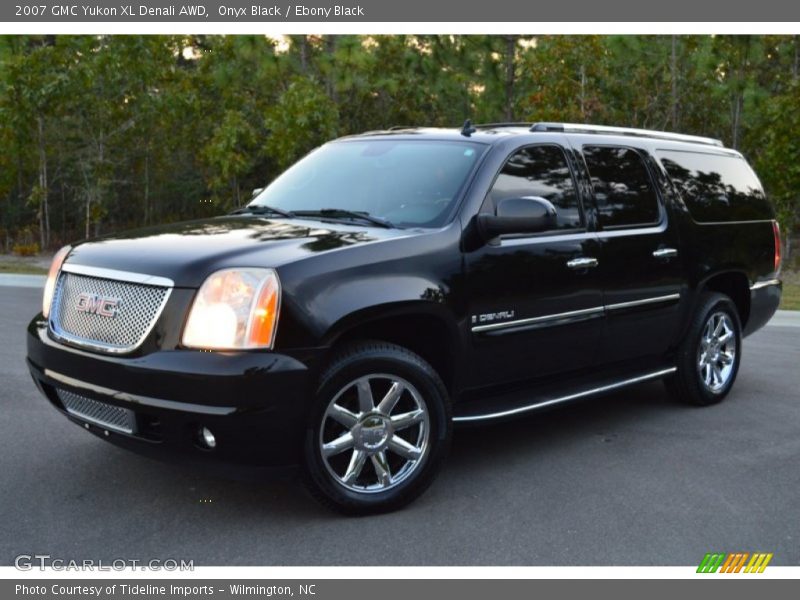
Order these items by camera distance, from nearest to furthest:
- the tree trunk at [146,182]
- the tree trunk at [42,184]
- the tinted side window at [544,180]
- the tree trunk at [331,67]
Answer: the tinted side window at [544,180] → the tree trunk at [331,67] → the tree trunk at [42,184] → the tree trunk at [146,182]

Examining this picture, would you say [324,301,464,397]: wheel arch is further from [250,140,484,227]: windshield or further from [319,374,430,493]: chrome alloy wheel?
[250,140,484,227]: windshield

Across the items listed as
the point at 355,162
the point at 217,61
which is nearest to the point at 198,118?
the point at 217,61

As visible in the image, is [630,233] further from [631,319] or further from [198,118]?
[198,118]

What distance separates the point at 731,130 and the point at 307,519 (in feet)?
70.2

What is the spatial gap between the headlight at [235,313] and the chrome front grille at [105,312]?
192 millimetres

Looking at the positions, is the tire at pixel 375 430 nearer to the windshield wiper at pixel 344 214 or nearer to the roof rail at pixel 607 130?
the windshield wiper at pixel 344 214

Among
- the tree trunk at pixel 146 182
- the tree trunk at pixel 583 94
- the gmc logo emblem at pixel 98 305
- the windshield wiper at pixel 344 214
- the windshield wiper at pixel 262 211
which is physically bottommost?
the tree trunk at pixel 146 182

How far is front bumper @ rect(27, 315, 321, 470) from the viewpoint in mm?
3982

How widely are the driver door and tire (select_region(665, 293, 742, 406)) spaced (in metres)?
1.27

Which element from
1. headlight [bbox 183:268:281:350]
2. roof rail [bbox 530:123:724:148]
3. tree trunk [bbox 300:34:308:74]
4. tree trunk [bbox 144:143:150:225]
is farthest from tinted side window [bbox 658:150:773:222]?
tree trunk [bbox 144:143:150:225]

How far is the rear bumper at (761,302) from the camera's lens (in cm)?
723

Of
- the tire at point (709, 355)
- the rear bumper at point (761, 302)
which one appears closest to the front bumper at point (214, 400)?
the tire at point (709, 355)

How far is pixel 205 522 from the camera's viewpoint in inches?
170

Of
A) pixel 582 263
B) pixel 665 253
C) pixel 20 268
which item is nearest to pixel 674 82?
pixel 20 268
